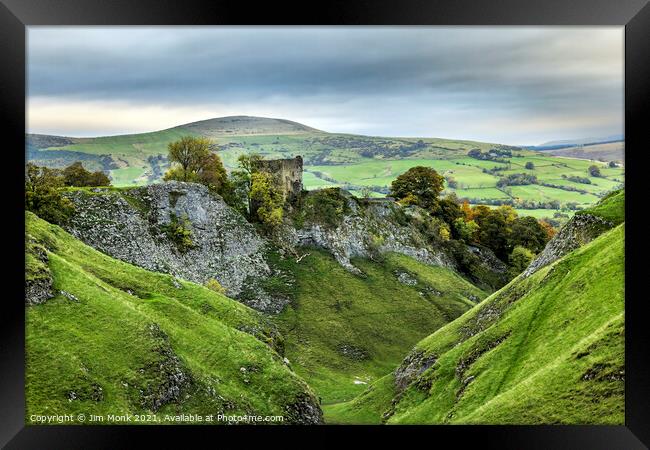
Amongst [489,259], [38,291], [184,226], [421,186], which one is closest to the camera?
[38,291]

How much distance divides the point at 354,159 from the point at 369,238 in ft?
255

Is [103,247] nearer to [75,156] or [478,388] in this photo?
[478,388]

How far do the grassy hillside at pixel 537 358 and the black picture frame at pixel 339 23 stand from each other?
2.22ft

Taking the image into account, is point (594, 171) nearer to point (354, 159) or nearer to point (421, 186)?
point (421, 186)

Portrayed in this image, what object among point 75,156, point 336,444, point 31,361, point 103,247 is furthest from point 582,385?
point 75,156

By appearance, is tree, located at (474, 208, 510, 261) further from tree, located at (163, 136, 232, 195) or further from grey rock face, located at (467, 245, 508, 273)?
tree, located at (163, 136, 232, 195)

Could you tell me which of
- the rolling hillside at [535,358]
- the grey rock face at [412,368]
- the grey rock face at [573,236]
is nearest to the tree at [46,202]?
the rolling hillside at [535,358]

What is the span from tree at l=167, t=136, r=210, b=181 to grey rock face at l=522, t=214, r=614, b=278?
34.3 m

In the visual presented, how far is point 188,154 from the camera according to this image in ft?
170

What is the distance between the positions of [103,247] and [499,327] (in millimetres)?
24912

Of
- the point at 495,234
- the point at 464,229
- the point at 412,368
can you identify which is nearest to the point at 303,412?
the point at 412,368

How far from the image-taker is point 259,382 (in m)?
19.4

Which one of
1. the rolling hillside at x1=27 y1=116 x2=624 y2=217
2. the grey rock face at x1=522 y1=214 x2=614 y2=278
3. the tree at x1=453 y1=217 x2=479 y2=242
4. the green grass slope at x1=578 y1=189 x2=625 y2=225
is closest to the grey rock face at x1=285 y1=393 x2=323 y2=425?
the grey rock face at x1=522 y1=214 x2=614 y2=278

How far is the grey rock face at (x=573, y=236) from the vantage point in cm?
2191
